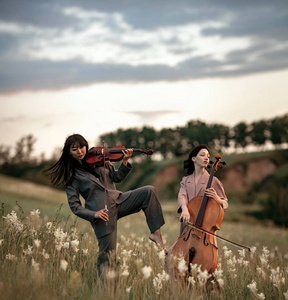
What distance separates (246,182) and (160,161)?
804 inches

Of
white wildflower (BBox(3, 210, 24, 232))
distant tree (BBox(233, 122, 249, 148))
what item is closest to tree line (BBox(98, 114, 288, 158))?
distant tree (BBox(233, 122, 249, 148))

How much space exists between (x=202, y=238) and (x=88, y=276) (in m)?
1.79

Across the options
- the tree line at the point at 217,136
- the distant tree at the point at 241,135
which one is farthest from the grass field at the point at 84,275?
the distant tree at the point at 241,135

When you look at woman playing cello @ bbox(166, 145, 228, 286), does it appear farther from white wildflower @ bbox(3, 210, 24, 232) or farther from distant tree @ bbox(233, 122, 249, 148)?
distant tree @ bbox(233, 122, 249, 148)

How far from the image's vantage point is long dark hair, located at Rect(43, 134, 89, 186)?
6.62m

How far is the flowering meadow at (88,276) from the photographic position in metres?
4.83

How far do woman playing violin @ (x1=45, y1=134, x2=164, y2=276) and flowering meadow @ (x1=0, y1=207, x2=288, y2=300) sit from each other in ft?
1.24

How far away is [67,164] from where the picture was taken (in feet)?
22.1

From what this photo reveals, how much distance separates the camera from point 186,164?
6.99 m

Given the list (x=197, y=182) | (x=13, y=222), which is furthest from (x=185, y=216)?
(x=13, y=222)

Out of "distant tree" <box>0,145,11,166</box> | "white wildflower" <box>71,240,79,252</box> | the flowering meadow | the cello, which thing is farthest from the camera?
"distant tree" <box>0,145,11,166</box>

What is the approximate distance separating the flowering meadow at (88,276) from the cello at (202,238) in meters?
0.19

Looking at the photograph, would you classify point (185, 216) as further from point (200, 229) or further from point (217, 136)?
point (217, 136)

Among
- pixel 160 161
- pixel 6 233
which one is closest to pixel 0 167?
pixel 160 161
